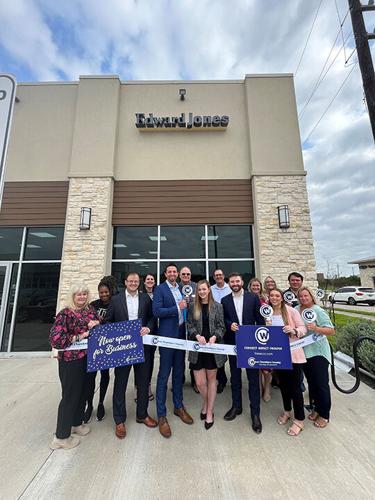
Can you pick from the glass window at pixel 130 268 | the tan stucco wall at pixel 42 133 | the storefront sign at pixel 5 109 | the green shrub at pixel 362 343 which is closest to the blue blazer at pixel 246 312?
the storefront sign at pixel 5 109

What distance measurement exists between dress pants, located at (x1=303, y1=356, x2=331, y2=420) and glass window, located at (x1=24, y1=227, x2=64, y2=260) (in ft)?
21.2

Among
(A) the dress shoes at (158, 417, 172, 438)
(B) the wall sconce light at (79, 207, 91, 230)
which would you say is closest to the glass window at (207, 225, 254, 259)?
(B) the wall sconce light at (79, 207, 91, 230)

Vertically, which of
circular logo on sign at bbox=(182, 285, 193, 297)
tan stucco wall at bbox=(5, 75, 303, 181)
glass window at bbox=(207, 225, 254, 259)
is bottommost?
circular logo on sign at bbox=(182, 285, 193, 297)

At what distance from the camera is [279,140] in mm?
6969

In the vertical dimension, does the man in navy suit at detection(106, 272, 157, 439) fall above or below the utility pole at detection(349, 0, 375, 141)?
below

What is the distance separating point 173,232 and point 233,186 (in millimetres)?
2206

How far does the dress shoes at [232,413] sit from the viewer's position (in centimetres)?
300

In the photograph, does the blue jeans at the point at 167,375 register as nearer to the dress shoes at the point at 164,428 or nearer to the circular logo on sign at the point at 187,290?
the dress shoes at the point at 164,428

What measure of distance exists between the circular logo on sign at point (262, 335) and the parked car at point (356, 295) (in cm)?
1978

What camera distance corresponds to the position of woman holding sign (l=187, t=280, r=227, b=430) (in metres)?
2.93

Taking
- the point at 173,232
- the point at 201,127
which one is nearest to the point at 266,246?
the point at 173,232

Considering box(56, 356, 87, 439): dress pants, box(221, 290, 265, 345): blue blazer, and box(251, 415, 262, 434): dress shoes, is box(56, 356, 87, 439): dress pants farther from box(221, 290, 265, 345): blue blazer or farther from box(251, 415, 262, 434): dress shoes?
box(251, 415, 262, 434): dress shoes

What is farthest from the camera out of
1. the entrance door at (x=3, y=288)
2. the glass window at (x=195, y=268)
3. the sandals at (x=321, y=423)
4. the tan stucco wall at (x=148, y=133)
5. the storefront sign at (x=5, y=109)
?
the tan stucco wall at (x=148, y=133)

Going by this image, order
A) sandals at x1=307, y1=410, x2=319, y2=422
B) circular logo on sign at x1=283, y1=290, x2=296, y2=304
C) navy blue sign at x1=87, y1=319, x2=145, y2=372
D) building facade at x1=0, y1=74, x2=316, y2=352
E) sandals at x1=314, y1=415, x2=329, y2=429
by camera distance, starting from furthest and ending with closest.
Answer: building facade at x1=0, y1=74, x2=316, y2=352, circular logo on sign at x1=283, y1=290, x2=296, y2=304, sandals at x1=307, y1=410, x2=319, y2=422, sandals at x1=314, y1=415, x2=329, y2=429, navy blue sign at x1=87, y1=319, x2=145, y2=372
